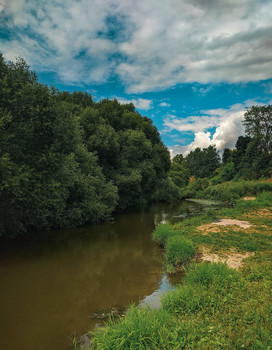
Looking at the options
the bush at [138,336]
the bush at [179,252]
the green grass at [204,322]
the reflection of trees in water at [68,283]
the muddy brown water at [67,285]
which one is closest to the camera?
the green grass at [204,322]

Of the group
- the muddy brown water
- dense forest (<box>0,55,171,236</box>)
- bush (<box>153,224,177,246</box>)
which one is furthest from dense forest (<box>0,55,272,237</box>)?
bush (<box>153,224,177,246</box>)

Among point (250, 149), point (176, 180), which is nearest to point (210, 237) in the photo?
point (250, 149)

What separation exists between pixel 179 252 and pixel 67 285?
4.88m

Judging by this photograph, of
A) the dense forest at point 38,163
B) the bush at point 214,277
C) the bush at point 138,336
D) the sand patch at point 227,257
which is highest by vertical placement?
the dense forest at point 38,163

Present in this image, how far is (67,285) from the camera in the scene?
27.9 ft

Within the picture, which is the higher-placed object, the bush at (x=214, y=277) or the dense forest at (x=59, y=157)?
the dense forest at (x=59, y=157)

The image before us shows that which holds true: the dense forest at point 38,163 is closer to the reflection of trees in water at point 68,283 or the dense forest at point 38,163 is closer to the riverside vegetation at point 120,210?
the riverside vegetation at point 120,210

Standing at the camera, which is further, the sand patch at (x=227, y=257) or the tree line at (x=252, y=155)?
the tree line at (x=252, y=155)

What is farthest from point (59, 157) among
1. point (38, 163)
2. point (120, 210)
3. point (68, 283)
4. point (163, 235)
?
point (120, 210)

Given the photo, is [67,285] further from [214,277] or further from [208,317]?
[208,317]

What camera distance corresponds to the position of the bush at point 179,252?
980cm

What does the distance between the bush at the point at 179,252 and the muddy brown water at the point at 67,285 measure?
2.28 feet

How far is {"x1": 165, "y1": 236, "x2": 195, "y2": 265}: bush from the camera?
386 inches

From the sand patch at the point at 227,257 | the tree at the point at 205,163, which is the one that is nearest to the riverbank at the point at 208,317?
the sand patch at the point at 227,257
